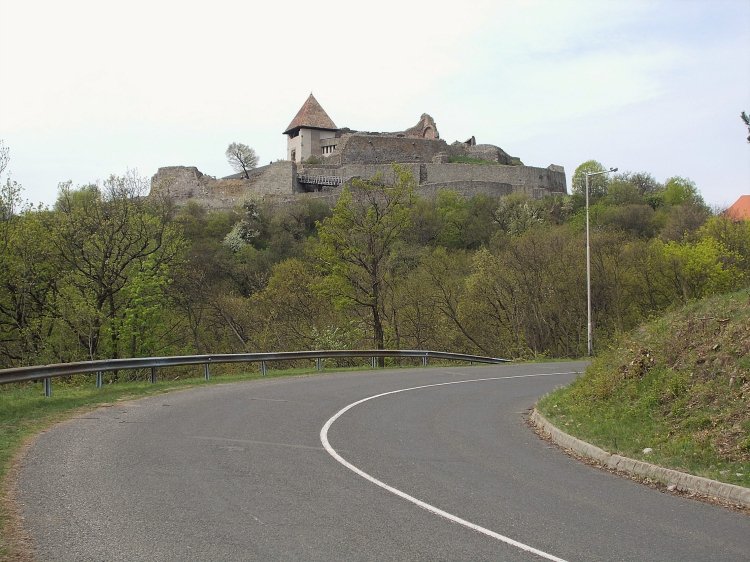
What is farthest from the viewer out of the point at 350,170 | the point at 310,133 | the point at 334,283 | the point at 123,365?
the point at 310,133

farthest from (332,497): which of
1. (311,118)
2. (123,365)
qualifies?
(311,118)

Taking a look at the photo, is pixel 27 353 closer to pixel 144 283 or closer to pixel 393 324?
pixel 144 283

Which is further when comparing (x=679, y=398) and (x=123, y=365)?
(x=123, y=365)

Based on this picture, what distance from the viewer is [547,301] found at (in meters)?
41.8

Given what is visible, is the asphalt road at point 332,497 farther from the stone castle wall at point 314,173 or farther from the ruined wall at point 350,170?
the ruined wall at point 350,170

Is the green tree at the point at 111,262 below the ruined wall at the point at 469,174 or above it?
below

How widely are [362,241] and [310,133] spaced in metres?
70.6

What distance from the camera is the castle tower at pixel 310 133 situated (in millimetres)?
99069

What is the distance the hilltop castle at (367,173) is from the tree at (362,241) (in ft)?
164

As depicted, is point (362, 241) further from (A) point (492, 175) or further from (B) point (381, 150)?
(B) point (381, 150)

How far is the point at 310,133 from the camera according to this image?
3930 inches

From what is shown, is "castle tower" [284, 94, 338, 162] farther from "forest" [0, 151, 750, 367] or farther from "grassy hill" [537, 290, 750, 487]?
"grassy hill" [537, 290, 750, 487]

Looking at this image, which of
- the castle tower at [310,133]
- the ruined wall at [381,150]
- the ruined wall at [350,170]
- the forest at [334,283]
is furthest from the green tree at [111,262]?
the castle tower at [310,133]

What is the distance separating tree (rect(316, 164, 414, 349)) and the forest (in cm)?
7
